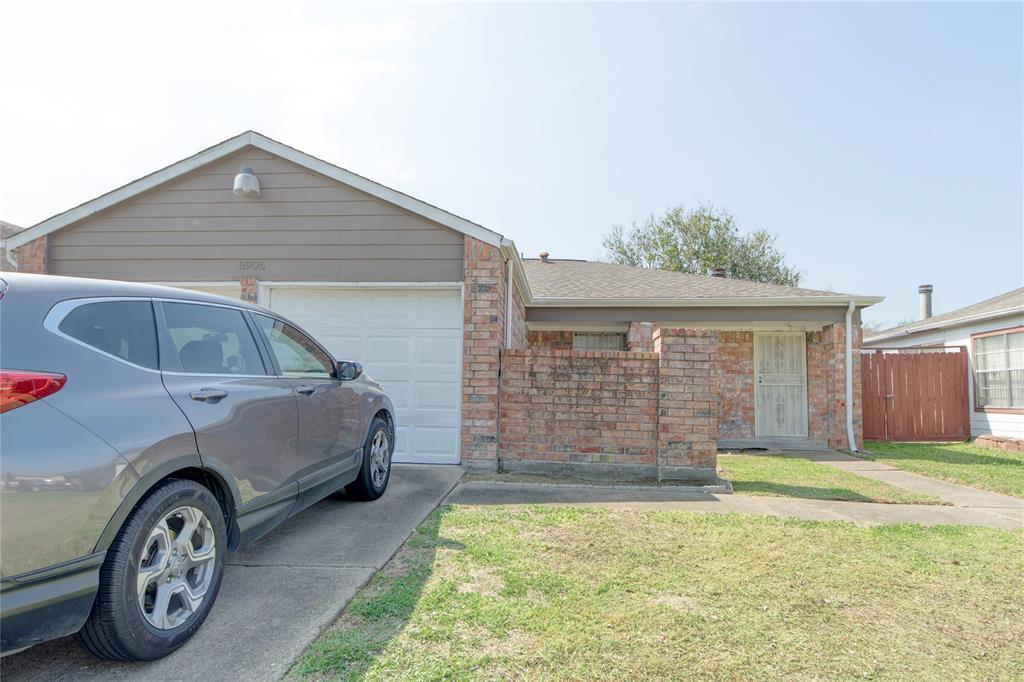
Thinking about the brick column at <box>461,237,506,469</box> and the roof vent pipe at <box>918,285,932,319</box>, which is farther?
the roof vent pipe at <box>918,285,932,319</box>

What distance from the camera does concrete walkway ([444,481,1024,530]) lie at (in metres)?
4.88

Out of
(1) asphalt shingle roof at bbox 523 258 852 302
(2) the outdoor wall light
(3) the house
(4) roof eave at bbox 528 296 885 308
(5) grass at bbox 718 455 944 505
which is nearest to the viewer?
(5) grass at bbox 718 455 944 505

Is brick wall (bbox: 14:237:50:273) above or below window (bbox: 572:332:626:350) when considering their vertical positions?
above

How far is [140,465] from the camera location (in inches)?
83.6

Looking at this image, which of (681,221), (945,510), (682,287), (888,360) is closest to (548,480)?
(945,510)

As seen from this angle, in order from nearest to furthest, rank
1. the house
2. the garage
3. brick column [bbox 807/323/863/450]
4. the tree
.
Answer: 1. the house
2. the garage
3. brick column [bbox 807/323/863/450]
4. the tree

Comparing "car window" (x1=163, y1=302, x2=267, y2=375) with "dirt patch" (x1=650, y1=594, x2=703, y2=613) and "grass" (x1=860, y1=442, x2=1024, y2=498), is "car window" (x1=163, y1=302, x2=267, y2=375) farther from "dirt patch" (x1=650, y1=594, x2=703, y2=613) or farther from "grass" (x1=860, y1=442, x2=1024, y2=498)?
Result: "grass" (x1=860, y1=442, x2=1024, y2=498)

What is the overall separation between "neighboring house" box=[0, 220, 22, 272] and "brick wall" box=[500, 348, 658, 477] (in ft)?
22.0

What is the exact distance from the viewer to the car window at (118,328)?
2.16 meters

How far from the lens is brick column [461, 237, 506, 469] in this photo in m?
6.54

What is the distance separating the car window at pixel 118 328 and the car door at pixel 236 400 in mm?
72

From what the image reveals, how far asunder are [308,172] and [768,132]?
380 inches

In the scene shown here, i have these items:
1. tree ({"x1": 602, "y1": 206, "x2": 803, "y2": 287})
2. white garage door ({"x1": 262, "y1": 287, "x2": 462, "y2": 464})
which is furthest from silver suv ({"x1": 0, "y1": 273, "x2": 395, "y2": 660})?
tree ({"x1": 602, "y1": 206, "x2": 803, "y2": 287})

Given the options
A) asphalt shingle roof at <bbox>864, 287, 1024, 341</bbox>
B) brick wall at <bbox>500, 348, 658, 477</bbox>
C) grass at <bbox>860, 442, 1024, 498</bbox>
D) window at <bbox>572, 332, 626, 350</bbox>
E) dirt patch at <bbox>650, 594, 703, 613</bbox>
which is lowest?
grass at <bbox>860, 442, 1024, 498</bbox>
